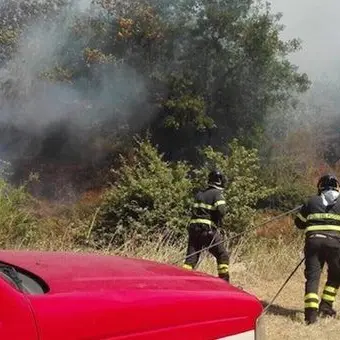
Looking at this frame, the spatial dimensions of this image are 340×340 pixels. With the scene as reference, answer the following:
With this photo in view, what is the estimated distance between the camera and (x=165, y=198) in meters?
14.4

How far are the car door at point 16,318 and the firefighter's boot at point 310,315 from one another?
4.58 metres

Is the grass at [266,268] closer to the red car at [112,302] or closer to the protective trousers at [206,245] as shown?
the protective trousers at [206,245]

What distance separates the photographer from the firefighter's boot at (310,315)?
19.3 feet

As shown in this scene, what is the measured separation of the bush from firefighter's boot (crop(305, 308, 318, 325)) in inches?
276

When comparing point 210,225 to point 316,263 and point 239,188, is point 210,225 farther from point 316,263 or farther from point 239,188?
point 239,188

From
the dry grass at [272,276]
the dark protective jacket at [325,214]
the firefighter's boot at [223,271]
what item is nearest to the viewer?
the dry grass at [272,276]

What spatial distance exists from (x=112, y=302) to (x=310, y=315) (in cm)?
441

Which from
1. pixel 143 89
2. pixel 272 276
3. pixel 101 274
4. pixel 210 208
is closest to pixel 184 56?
pixel 143 89

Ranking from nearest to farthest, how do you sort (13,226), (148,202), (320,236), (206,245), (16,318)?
(16,318)
(320,236)
(206,245)
(13,226)
(148,202)

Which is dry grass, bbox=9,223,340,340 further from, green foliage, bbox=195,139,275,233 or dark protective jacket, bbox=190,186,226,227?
green foliage, bbox=195,139,275,233

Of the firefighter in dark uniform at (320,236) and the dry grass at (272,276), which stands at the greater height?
the firefighter in dark uniform at (320,236)

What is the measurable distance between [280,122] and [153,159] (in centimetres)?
1610

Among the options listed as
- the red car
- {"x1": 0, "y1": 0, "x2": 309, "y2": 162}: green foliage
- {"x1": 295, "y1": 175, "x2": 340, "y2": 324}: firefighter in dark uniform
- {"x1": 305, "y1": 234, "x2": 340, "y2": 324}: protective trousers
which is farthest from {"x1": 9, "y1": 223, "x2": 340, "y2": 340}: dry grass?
{"x1": 0, "y1": 0, "x2": 309, "y2": 162}: green foliage

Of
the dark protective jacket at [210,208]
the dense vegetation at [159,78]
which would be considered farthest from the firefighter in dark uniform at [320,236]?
the dense vegetation at [159,78]
